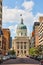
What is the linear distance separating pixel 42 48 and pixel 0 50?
35970 mm

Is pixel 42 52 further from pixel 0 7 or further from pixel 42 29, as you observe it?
pixel 0 7

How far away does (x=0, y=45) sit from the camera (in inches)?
5723

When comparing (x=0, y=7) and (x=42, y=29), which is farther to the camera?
(x=42, y=29)

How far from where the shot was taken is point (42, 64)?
38594 millimetres

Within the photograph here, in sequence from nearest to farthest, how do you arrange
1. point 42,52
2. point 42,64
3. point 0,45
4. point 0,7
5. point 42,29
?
point 42,64, point 0,7, point 0,45, point 42,52, point 42,29

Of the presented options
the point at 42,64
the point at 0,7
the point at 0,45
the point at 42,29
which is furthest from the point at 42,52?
the point at 42,64

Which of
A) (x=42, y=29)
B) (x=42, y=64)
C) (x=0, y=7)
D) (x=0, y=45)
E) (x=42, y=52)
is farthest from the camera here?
(x=42, y=29)

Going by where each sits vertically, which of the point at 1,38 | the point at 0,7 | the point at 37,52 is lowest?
the point at 37,52

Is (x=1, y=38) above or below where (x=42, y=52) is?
above

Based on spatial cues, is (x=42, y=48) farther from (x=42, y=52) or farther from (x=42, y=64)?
(x=42, y=64)

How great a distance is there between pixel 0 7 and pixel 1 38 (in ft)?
66.8

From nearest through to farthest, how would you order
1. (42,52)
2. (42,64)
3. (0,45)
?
1. (42,64)
2. (0,45)
3. (42,52)

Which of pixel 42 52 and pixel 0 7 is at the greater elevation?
pixel 0 7

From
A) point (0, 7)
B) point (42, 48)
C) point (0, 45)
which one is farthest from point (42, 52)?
point (0, 7)
